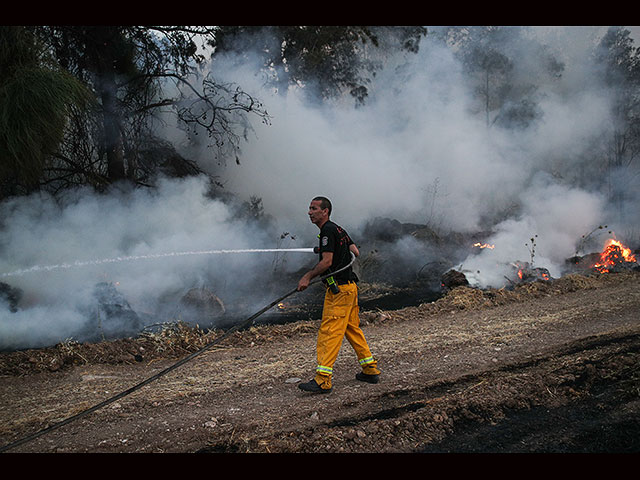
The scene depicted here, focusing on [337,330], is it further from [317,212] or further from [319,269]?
[317,212]

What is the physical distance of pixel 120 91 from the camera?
9.74 meters

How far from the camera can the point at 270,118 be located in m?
13.3

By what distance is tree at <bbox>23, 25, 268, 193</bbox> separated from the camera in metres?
8.30

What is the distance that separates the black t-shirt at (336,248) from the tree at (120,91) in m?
5.92

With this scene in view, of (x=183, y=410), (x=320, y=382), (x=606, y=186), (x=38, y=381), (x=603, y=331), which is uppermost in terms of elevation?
(x=606, y=186)

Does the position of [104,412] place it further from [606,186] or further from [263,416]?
[606,186]

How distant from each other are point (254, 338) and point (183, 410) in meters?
2.27

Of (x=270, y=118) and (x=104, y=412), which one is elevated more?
(x=270, y=118)

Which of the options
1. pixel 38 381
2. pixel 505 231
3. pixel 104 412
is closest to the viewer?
pixel 104 412

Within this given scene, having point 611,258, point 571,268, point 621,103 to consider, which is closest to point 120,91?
point 571,268

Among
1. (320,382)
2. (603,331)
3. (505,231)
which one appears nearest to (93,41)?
(320,382)

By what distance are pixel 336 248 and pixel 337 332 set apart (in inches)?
29.1

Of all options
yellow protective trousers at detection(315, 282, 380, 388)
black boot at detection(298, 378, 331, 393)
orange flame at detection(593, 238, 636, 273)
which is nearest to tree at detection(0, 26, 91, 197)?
yellow protective trousers at detection(315, 282, 380, 388)

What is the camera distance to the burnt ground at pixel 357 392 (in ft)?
9.86
